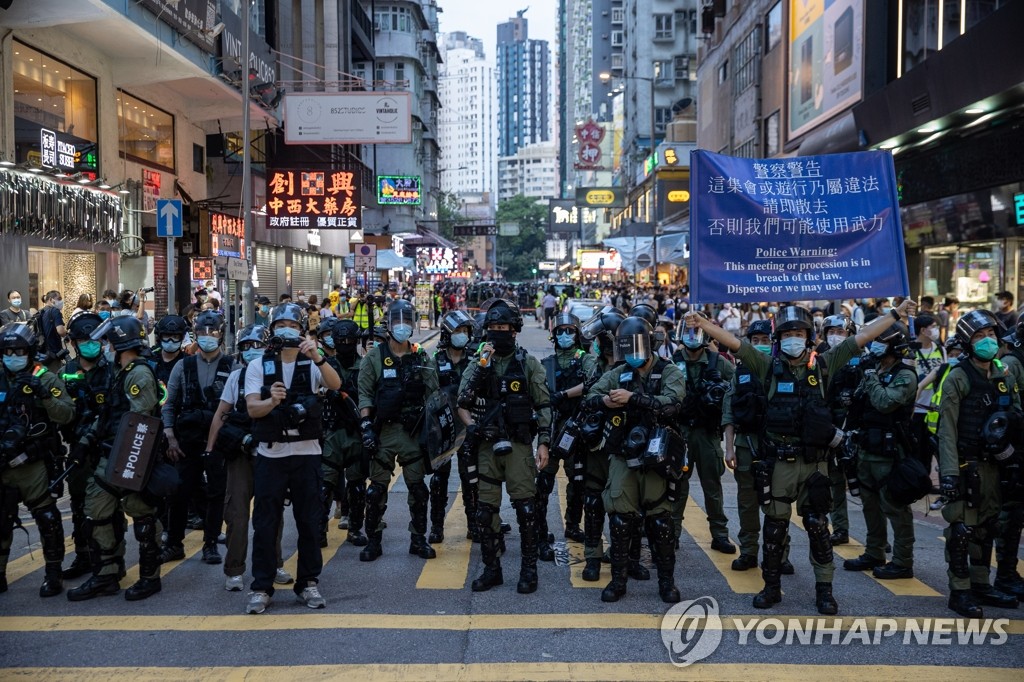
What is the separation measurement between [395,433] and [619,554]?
2.39 metres

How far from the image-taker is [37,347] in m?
7.39

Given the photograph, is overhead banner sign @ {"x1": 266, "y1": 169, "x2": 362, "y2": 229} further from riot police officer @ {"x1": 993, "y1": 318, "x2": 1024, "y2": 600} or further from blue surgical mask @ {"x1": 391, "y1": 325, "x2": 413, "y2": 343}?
riot police officer @ {"x1": 993, "y1": 318, "x2": 1024, "y2": 600}

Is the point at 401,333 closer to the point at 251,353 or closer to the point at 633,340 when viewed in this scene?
the point at 251,353

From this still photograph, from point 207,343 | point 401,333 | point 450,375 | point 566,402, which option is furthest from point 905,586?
point 207,343

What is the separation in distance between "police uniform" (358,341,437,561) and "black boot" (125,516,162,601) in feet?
5.71

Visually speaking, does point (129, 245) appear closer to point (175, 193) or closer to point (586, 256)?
point (175, 193)

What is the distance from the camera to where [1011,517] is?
7254 mm

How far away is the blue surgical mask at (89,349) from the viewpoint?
314 inches

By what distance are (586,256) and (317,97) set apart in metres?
30.0

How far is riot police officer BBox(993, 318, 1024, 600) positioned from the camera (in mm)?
7086

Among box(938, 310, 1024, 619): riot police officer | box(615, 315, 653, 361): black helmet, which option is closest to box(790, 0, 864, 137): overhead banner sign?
box(938, 310, 1024, 619): riot police officer

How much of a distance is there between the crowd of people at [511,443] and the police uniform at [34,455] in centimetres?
2

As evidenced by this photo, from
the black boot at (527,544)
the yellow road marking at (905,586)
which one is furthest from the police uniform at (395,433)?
the yellow road marking at (905,586)

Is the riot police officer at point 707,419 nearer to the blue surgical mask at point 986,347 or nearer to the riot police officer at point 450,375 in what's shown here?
the riot police officer at point 450,375
